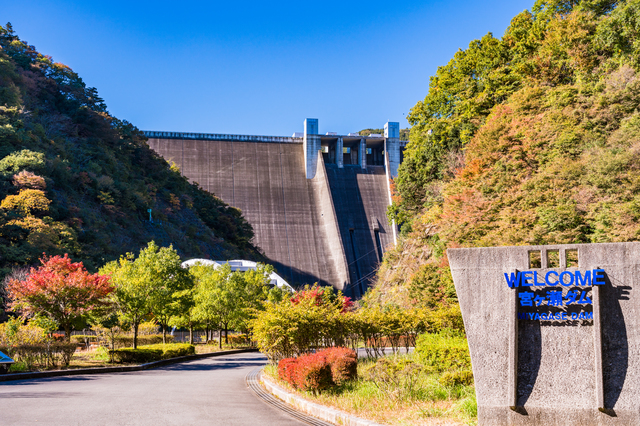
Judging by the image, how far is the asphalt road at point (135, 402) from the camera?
9164 millimetres

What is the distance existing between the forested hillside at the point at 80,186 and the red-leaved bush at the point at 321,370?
23723mm

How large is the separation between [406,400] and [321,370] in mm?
2159

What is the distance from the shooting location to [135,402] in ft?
36.4

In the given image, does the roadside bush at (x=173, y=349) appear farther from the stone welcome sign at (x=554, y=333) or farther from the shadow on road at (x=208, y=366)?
the stone welcome sign at (x=554, y=333)

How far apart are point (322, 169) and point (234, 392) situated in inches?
2109

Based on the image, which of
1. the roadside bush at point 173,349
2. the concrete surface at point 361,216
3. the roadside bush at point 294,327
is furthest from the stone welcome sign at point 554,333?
the concrete surface at point 361,216

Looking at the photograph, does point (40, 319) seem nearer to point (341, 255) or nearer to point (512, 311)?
point (512, 311)

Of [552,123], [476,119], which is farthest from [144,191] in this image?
[552,123]

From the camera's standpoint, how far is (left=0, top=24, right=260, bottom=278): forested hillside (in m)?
35.2

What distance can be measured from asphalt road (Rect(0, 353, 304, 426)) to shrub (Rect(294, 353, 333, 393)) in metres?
0.91

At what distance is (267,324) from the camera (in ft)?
46.9

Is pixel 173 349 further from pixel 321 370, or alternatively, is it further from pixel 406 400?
pixel 406 400

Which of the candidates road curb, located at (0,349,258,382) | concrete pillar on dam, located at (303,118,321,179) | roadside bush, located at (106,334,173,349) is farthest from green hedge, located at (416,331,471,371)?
concrete pillar on dam, located at (303,118,321,179)

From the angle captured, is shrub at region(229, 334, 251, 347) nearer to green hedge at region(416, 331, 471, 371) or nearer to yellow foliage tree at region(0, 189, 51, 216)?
yellow foliage tree at region(0, 189, 51, 216)
